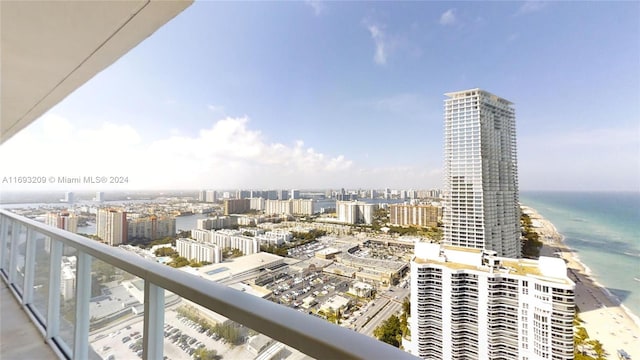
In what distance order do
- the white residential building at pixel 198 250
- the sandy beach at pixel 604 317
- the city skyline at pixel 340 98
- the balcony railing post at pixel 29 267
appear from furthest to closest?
the white residential building at pixel 198 250 < the city skyline at pixel 340 98 < the balcony railing post at pixel 29 267 < the sandy beach at pixel 604 317

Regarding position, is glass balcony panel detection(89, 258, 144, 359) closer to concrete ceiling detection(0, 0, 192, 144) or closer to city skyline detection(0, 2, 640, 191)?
concrete ceiling detection(0, 0, 192, 144)

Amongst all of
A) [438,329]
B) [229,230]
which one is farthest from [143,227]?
[438,329]

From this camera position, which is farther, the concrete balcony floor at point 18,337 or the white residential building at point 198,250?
the white residential building at point 198,250

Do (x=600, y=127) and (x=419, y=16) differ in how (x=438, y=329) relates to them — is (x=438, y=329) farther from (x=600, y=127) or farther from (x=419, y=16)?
(x=419, y=16)

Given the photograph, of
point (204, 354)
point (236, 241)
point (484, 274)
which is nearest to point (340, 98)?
point (236, 241)

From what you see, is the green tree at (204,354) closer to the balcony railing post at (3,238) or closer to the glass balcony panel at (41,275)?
the glass balcony panel at (41,275)

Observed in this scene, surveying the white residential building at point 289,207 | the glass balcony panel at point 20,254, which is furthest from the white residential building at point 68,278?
the white residential building at point 289,207

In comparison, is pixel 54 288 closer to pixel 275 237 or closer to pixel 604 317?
pixel 275 237
